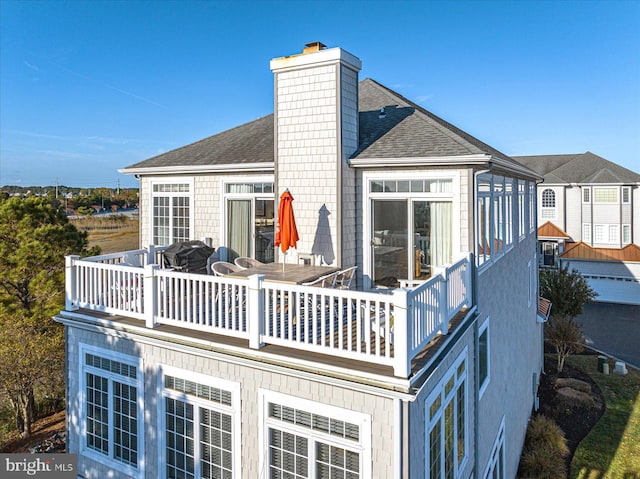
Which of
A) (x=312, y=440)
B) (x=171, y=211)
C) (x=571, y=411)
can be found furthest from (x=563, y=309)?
(x=312, y=440)

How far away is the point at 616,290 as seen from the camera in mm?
31281

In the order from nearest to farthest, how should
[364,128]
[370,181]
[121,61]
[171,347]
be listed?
[171,347], [370,181], [364,128], [121,61]

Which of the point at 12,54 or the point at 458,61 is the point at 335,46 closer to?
the point at 458,61

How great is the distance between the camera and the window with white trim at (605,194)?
34.3m

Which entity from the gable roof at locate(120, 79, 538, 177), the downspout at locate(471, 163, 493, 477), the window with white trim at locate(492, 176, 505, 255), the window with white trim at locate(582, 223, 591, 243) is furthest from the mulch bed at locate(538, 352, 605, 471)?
the window with white trim at locate(582, 223, 591, 243)

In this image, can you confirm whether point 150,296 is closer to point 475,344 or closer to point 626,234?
point 475,344

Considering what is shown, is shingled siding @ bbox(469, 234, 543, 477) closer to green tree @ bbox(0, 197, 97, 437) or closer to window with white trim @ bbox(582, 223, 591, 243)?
green tree @ bbox(0, 197, 97, 437)

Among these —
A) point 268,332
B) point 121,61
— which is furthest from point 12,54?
point 268,332

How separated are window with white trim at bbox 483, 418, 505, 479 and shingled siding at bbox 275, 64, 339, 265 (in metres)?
5.67

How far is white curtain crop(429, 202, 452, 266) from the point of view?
7836 mm

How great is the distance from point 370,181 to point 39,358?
9.68m

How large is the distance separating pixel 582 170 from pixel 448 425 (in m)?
39.1

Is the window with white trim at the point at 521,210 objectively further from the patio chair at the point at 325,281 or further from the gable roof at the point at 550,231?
the gable roof at the point at 550,231

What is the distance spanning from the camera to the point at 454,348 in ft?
20.1
